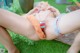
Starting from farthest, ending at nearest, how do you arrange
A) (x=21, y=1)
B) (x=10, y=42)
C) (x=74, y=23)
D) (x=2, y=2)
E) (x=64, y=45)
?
(x=2, y=2), (x=21, y=1), (x=64, y=45), (x=10, y=42), (x=74, y=23)

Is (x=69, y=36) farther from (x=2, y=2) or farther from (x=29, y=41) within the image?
(x=2, y=2)

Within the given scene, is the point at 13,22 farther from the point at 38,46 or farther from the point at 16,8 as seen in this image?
the point at 16,8

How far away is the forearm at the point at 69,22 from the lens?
875mm

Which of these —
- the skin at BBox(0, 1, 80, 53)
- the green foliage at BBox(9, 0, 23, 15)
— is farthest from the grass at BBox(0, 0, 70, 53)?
the green foliage at BBox(9, 0, 23, 15)

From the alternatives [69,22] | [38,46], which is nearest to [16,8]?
[38,46]

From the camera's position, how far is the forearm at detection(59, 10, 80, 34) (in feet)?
2.87

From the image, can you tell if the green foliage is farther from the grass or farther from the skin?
the skin

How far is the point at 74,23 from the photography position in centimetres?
88

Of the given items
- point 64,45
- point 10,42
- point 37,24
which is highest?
point 37,24

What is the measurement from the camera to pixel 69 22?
88 centimetres

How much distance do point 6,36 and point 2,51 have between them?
0.17 metres

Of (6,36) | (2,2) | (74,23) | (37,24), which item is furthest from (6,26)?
(2,2)

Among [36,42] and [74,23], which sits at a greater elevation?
[74,23]

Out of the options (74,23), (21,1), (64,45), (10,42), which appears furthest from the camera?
(21,1)
